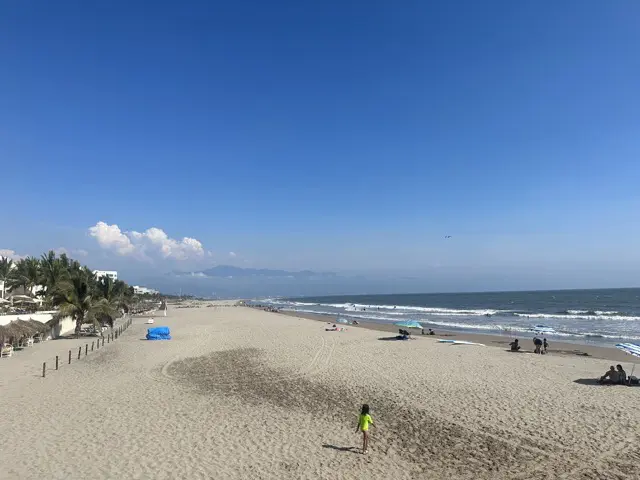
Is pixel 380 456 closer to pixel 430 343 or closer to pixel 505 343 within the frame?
pixel 430 343

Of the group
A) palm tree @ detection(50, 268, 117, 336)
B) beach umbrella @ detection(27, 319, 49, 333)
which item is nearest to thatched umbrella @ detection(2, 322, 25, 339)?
beach umbrella @ detection(27, 319, 49, 333)

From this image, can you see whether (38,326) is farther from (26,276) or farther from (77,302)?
(26,276)

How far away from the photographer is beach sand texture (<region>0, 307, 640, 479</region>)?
27.2ft

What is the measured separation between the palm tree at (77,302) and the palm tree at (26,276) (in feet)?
61.9

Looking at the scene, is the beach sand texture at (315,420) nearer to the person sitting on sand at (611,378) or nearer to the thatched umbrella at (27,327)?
the person sitting on sand at (611,378)

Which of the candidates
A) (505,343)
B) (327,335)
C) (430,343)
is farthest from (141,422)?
(505,343)

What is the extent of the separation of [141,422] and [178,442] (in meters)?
2.09

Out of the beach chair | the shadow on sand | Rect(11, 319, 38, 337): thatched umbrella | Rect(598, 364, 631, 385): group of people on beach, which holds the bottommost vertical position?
the beach chair

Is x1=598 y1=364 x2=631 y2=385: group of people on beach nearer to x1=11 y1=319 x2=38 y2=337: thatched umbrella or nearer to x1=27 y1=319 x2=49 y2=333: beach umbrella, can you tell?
x1=11 y1=319 x2=38 y2=337: thatched umbrella

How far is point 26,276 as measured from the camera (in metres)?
47.9

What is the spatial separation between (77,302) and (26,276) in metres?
23.3

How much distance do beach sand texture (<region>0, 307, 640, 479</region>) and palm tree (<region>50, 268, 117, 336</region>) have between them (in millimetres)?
12182

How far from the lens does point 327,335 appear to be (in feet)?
106

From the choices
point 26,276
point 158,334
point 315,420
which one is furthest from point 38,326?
point 26,276
